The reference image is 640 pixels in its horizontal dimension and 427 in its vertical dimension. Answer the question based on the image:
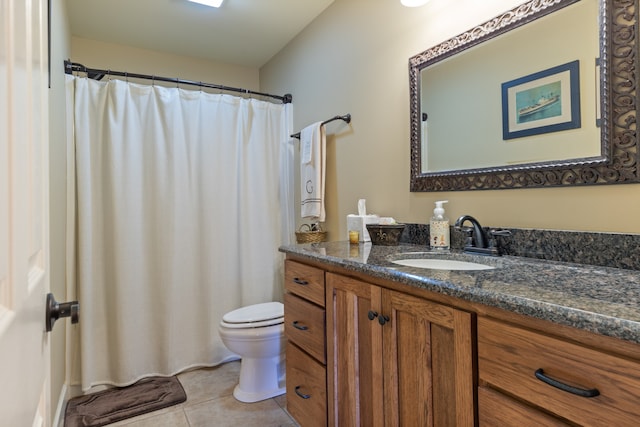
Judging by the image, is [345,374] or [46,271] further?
[345,374]

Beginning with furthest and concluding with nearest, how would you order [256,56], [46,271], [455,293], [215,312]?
[256,56]
[215,312]
[455,293]
[46,271]

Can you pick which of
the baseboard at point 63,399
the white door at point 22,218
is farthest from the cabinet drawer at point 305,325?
the baseboard at point 63,399

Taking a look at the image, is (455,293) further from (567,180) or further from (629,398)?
(567,180)

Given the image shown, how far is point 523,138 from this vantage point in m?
1.25

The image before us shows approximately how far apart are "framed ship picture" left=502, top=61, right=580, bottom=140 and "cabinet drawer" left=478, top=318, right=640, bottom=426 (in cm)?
78

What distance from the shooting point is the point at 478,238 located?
133 cm

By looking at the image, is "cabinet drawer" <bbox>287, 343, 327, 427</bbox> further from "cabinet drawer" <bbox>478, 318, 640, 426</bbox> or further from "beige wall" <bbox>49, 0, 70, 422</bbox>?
"beige wall" <bbox>49, 0, 70, 422</bbox>

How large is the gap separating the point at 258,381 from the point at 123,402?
0.75 metres

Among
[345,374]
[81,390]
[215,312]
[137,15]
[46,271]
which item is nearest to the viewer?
[46,271]

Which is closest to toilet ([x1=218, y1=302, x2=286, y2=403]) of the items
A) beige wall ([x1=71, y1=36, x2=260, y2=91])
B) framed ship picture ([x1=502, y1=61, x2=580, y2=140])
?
framed ship picture ([x1=502, y1=61, x2=580, y2=140])

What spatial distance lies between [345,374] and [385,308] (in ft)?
1.14

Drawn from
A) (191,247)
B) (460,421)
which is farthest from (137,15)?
(460,421)

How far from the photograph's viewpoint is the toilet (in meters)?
1.95

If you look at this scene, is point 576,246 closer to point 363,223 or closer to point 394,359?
point 394,359
